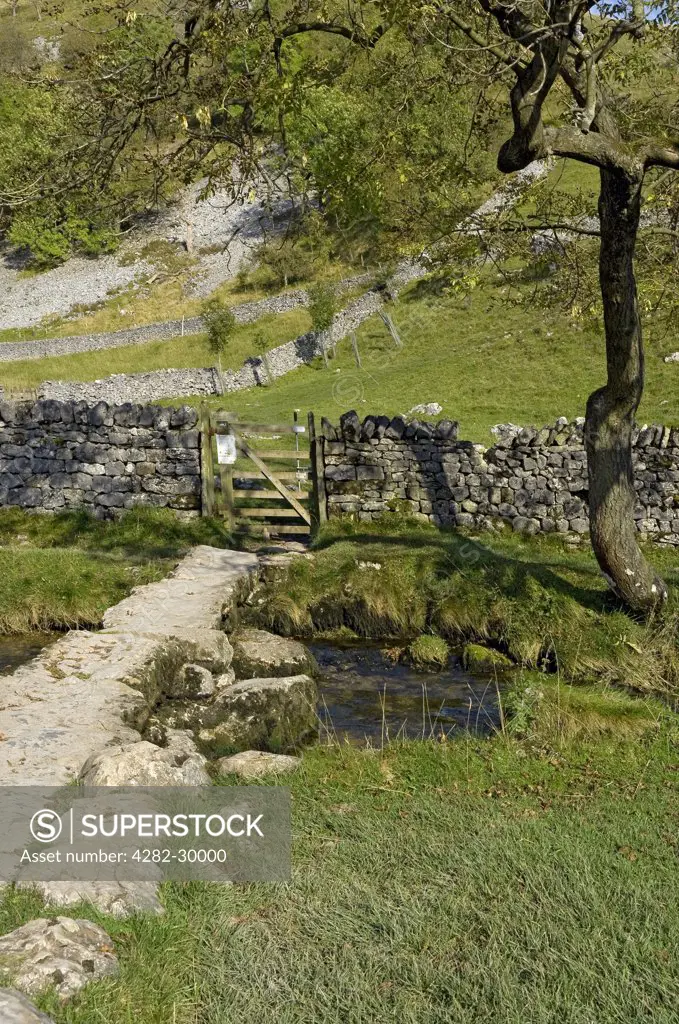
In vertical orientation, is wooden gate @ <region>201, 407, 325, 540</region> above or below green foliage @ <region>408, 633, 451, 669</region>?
above

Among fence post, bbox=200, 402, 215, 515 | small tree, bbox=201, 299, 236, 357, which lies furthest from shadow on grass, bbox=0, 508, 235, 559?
small tree, bbox=201, 299, 236, 357

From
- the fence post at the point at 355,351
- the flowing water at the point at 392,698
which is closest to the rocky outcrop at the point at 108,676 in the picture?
the flowing water at the point at 392,698

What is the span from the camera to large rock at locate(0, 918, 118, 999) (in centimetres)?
430

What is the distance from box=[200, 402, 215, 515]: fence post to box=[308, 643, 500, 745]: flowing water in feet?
18.7

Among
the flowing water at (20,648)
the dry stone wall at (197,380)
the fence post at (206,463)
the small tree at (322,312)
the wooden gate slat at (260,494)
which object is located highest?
the small tree at (322,312)

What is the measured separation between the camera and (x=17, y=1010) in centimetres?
368

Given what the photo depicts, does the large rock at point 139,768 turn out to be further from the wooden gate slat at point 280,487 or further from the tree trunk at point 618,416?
the wooden gate slat at point 280,487

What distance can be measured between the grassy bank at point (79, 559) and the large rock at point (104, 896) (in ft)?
25.4

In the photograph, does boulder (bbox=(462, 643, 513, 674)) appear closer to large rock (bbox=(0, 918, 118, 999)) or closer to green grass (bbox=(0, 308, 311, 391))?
large rock (bbox=(0, 918, 118, 999))

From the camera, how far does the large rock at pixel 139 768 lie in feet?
21.7

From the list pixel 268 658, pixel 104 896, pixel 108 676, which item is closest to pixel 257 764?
pixel 108 676

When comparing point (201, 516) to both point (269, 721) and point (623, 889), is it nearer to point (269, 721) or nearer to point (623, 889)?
point (269, 721)

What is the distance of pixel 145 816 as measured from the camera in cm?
629

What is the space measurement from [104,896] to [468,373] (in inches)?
1071
